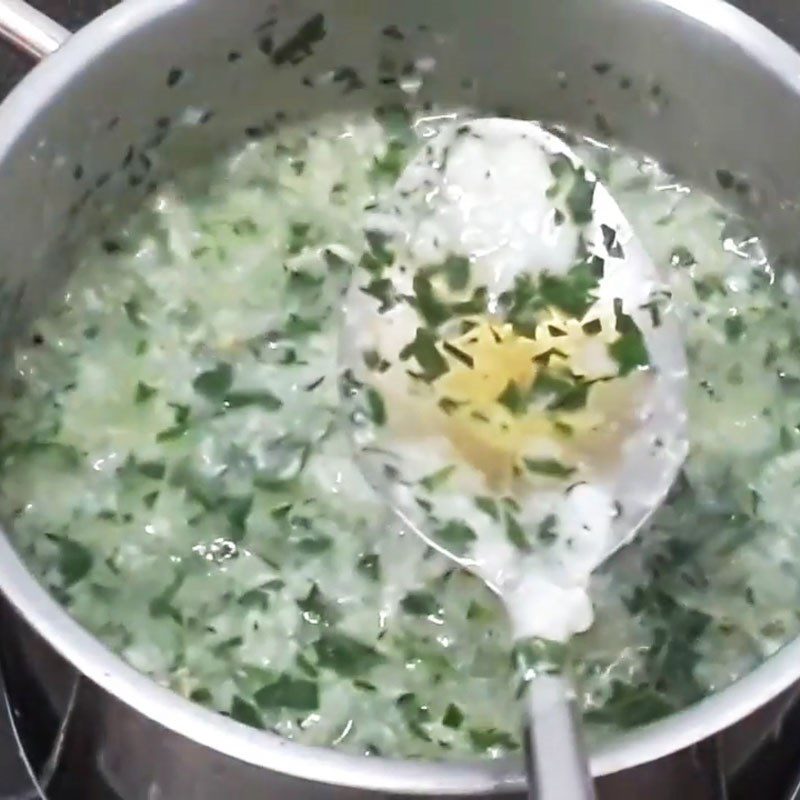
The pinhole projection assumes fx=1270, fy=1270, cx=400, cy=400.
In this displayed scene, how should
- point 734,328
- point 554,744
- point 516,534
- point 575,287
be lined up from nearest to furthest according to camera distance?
point 554,744, point 516,534, point 575,287, point 734,328

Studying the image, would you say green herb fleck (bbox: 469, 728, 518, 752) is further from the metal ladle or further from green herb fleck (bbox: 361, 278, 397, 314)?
green herb fleck (bbox: 361, 278, 397, 314)

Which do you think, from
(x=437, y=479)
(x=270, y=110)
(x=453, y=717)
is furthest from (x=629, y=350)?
(x=270, y=110)

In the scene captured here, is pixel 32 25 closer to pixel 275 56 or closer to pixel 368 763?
pixel 275 56

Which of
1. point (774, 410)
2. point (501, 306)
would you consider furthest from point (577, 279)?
point (774, 410)

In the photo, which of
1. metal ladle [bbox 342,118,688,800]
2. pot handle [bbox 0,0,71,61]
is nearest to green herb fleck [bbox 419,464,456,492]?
metal ladle [bbox 342,118,688,800]

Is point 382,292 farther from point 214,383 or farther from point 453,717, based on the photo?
point 453,717

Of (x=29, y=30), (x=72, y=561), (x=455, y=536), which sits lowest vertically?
(x=72, y=561)
